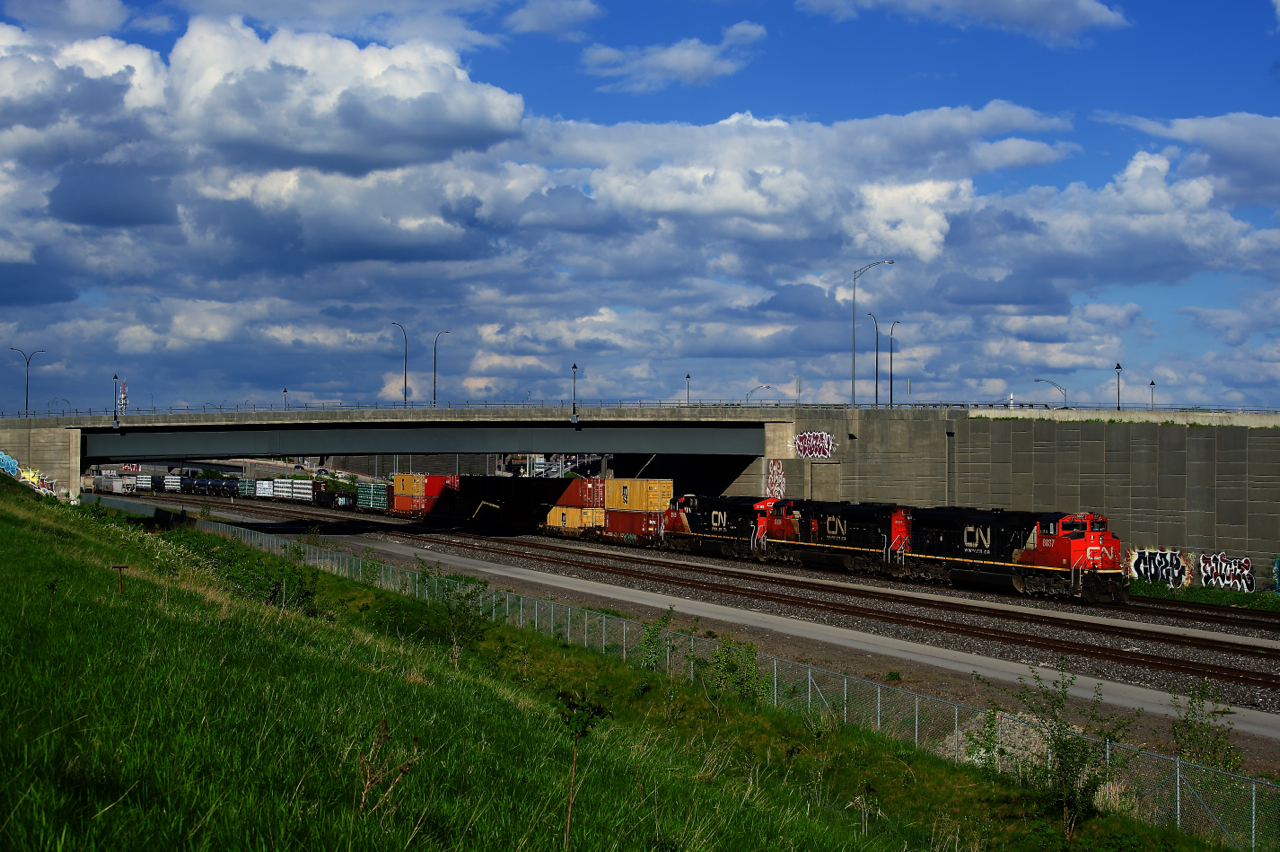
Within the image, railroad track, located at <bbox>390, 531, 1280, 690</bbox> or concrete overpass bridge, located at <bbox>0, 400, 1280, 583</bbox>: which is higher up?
concrete overpass bridge, located at <bbox>0, 400, 1280, 583</bbox>

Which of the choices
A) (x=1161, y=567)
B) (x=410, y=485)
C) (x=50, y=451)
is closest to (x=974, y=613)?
(x=1161, y=567)

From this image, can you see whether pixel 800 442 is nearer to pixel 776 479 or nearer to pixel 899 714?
pixel 776 479

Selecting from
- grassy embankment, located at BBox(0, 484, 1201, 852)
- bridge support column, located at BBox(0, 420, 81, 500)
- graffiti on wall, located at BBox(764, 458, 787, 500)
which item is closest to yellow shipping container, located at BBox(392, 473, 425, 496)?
bridge support column, located at BBox(0, 420, 81, 500)

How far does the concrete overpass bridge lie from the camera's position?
58.2 meters

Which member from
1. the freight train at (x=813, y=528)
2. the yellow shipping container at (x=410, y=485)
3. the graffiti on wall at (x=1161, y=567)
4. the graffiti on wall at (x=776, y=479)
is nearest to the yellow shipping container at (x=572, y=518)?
the freight train at (x=813, y=528)

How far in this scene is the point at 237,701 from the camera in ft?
27.4

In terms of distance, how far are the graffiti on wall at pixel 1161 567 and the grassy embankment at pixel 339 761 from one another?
1580 inches

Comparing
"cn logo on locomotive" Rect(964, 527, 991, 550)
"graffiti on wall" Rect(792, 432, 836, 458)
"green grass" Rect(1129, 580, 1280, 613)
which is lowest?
"green grass" Rect(1129, 580, 1280, 613)

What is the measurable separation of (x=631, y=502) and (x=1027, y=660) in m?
39.7

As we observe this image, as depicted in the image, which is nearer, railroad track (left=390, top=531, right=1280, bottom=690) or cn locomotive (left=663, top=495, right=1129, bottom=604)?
railroad track (left=390, top=531, right=1280, bottom=690)

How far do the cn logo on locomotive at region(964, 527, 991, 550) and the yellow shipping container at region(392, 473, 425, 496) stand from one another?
58.0m

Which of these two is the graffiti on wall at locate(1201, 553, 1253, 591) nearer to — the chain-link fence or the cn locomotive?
the cn locomotive

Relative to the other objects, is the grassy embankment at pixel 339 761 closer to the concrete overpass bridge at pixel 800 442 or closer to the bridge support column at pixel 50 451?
the concrete overpass bridge at pixel 800 442

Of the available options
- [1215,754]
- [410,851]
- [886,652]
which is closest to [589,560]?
[886,652]
